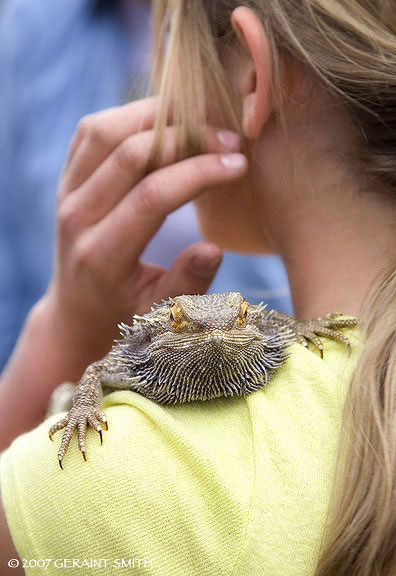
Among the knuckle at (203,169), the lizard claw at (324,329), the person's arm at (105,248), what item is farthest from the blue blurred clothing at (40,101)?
the lizard claw at (324,329)

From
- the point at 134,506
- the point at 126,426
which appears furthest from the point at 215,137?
the point at 134,506

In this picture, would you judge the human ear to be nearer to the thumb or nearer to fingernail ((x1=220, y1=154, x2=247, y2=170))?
fingernail ((x1=220, y1=154, x2=247, y2=170))

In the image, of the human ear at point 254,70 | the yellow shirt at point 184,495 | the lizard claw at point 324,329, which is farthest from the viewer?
the human ear at point 254,70

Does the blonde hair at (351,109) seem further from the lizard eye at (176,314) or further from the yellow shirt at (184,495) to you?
the lizard eye at (176,314)

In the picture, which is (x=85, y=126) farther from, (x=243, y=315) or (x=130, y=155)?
(x=243, y=315)

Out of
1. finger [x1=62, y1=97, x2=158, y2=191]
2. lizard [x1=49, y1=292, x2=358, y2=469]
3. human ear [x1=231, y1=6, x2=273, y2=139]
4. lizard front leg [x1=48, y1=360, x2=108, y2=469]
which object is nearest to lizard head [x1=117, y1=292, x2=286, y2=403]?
lizard [x1=49, y1=292, x2=358, y2=469]

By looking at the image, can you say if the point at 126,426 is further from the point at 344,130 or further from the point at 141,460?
the point at 344,130
